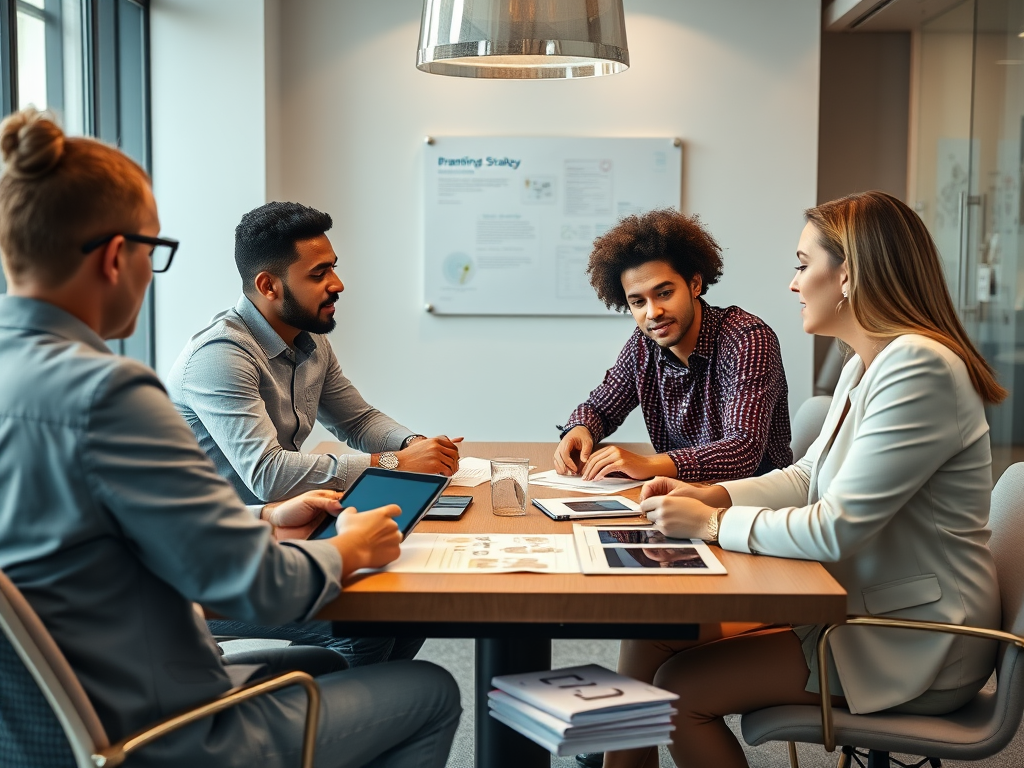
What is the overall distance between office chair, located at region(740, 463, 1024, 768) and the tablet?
0.66m

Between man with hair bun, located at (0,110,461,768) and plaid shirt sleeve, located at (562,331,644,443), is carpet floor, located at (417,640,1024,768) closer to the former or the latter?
plaid shirt sleeve, located at (562,331,644,443)

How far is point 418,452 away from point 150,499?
3.72ft

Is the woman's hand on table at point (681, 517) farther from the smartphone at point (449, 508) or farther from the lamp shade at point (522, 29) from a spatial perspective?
the lamp shade at point (522, 29)

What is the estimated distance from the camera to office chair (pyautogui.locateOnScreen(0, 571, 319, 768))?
3.73 feet

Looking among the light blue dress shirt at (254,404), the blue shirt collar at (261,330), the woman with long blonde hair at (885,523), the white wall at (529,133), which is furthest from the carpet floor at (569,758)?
the white wall at (529,133)

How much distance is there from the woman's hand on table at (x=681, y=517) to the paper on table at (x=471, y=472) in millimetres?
611

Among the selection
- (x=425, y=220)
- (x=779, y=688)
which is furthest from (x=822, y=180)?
(x=779, y=688)

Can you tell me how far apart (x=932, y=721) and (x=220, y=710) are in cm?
113

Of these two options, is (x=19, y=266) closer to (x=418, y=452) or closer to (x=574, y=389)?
(x=418, y=452)

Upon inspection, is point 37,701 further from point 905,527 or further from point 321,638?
point 905,527

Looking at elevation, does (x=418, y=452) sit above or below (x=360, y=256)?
below

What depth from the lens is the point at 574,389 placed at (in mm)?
4613

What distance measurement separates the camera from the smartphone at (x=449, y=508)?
189 centimetres

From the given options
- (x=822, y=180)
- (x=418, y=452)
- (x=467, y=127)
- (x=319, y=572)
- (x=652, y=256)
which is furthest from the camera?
(x=822, y=180)
